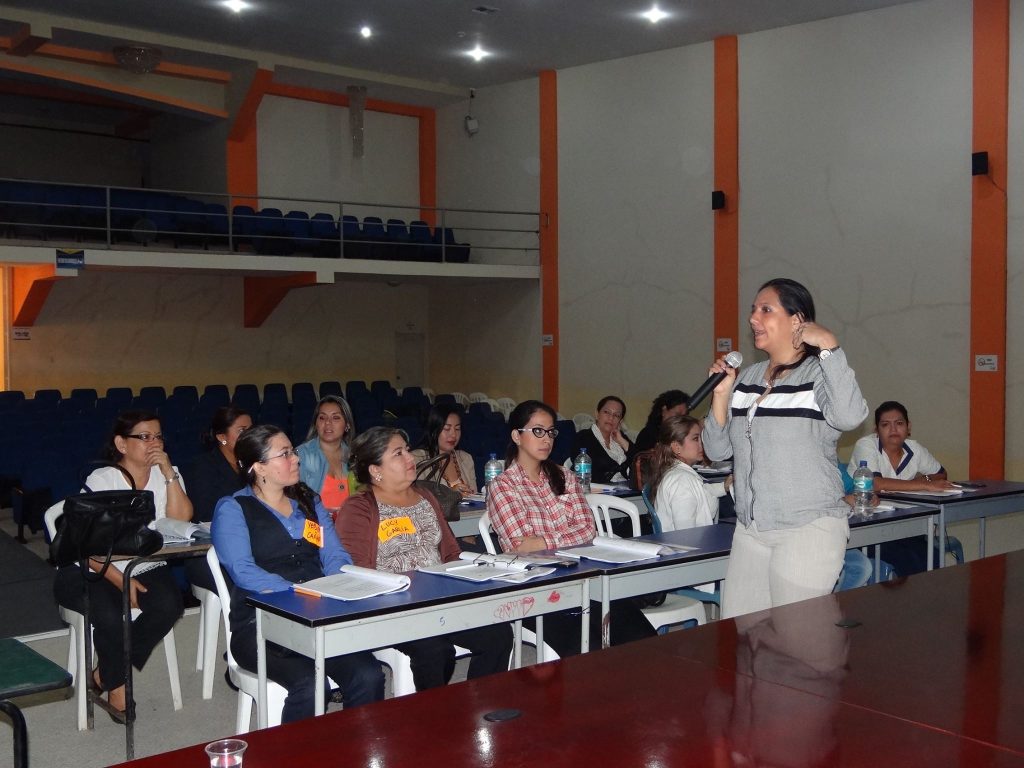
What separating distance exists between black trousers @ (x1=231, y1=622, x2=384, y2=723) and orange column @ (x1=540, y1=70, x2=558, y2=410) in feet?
28.9

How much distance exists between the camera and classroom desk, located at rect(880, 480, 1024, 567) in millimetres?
4977

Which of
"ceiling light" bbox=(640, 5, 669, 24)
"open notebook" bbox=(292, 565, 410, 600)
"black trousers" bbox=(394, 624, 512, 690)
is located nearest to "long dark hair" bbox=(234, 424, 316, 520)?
"open notebook" bbox=(292, 565, 410, 600)

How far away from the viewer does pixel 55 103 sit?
1439cm

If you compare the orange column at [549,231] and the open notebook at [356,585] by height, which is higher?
the orange column at [549,231]

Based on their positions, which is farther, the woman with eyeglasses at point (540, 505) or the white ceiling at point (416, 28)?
the white ceiling at point (416, 28)

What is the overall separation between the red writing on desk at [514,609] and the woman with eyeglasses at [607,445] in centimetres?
301

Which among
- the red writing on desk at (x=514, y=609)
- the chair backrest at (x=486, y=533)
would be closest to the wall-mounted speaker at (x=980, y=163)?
the chair backrest at (x=486, y=533)

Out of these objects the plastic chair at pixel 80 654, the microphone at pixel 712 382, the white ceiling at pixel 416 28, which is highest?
the white ceiling at pixel 416 28

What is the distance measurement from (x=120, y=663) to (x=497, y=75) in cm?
988

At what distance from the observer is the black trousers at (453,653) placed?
3398 millimetres

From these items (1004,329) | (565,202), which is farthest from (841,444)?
(565,202)

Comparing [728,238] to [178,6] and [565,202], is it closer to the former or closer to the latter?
[565,202]

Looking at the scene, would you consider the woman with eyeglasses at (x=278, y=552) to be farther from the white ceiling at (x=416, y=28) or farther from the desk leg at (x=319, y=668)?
the white ceiling at (x=416, y=28)

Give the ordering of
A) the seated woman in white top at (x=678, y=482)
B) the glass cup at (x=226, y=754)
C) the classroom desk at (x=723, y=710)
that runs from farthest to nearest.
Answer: the seated woman in white top at (x=678, y=482) < the classroom desk at (x=723, y=710) < the glass cup at (x=226, y=754)
